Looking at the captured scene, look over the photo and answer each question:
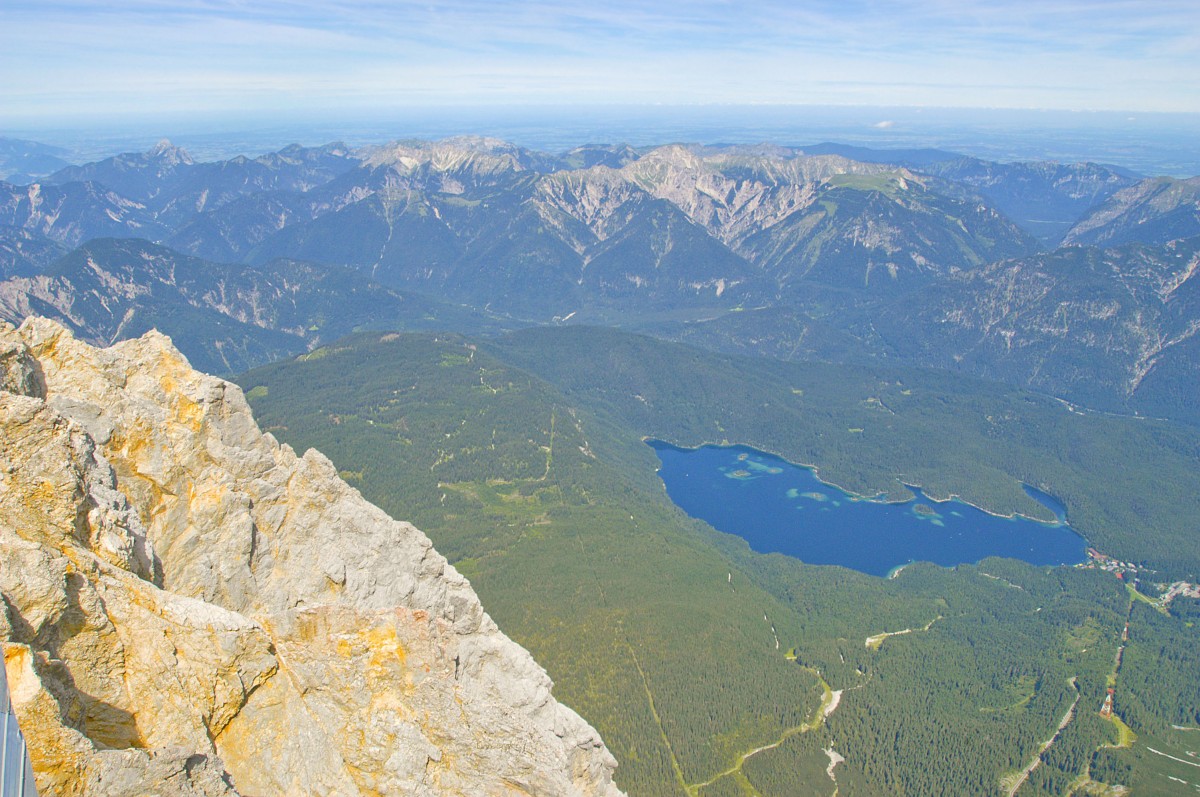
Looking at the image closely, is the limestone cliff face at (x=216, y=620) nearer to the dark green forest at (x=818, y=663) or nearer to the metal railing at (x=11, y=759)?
the metal railing at (x=11, y=759)

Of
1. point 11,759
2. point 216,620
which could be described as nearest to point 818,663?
point 216,620

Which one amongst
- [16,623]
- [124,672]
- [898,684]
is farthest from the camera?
[898,684]

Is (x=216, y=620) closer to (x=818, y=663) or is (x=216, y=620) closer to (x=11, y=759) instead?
(x=11, y=759)

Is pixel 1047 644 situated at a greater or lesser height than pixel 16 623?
lesser

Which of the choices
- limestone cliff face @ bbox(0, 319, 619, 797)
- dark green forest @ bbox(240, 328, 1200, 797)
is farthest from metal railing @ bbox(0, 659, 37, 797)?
dark green forest @ bbox(240, 328, 1200, 797)

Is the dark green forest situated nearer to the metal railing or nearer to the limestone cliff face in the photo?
the limestone cliff face

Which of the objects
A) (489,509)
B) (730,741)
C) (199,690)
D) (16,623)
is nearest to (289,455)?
(199,690)

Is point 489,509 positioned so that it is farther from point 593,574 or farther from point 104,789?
point 104,789
